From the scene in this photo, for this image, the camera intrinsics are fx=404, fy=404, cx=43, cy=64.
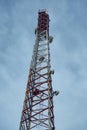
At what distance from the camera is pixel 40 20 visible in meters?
66.2

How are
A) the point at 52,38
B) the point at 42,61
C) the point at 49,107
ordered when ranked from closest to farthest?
the point at 49,107 < the point at 42,61 < the point at 52,38

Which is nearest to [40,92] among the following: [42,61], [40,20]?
[42,61]

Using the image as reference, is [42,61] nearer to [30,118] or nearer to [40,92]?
[40,92]

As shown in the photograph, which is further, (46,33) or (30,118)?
(46,33)

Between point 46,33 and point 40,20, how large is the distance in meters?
3.52

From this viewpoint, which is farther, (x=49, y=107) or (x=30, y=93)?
(x=30, y=93)

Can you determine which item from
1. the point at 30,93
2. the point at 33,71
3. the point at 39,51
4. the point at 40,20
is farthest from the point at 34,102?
the point at 40,20

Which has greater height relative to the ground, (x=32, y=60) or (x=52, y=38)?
(x=52, y=38)

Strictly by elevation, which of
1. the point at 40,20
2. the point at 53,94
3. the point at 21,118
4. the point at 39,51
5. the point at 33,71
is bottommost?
the point at 21,118

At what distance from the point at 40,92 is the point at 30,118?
14.0ft

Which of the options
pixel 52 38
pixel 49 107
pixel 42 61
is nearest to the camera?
pixel 49 107

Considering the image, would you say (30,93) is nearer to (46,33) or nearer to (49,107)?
(49,107)

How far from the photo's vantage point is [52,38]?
62906 mm

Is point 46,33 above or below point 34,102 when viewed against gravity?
above
